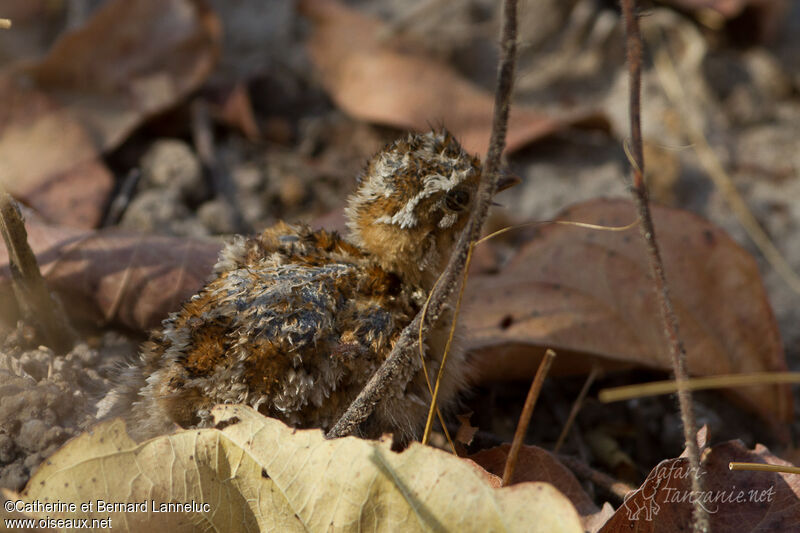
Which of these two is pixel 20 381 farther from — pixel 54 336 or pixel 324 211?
pixel 324 211

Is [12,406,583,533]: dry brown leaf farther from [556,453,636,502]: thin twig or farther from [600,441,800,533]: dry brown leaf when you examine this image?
[556,453,636,502]: thin twig

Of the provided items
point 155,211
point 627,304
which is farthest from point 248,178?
point 627,304

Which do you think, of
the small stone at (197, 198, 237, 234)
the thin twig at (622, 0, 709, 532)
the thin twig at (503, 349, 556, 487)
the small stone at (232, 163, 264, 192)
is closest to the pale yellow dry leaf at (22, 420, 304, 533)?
the thin twig at (503, 349, 556, 487)

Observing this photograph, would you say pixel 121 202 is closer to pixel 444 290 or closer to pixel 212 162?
pixel 212 162

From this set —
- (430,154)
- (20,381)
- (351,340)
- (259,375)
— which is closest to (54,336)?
(20,381)

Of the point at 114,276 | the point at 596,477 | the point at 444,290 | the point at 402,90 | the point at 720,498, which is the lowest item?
the point at 596,477

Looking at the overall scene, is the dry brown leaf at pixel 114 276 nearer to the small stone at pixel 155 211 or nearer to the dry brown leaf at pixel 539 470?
the small stone at pixel 155 211
